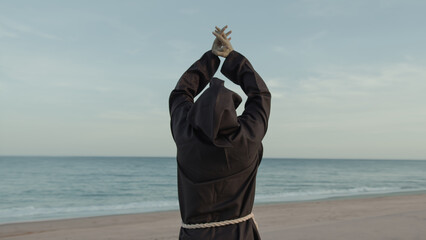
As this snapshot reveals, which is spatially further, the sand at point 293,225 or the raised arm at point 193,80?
the sand at point 293,225

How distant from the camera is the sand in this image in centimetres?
630

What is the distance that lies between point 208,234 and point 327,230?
521cm

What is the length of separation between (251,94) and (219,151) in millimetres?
369

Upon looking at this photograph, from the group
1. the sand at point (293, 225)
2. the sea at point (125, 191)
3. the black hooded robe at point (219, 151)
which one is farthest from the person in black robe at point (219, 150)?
the sea at point (125, 191)

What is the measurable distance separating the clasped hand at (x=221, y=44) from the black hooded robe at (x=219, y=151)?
0.13 meters

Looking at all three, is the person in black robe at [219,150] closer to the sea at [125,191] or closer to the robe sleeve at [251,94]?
the robe sleeve at [251,94]

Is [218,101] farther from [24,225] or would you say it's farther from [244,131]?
[24,225]

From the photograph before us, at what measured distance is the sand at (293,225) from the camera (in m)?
6.30

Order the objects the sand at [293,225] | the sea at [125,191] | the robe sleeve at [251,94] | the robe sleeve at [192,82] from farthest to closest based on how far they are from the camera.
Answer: the sea at [125,191], the sand at [293,225], the robe sleeve at [192,82], the robe sleeve at [251,94]

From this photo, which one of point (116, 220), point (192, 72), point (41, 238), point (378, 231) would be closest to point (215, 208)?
point (192, 72)

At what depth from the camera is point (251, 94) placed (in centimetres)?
188

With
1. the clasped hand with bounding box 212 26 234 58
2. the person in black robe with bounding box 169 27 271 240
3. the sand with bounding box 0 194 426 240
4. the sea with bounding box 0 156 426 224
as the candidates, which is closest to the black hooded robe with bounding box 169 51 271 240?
the person in black robe with bounding box 169 27 271 240

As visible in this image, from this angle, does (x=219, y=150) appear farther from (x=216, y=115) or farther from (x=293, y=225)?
(x=293, y=225)

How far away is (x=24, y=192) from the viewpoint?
2681 cm
